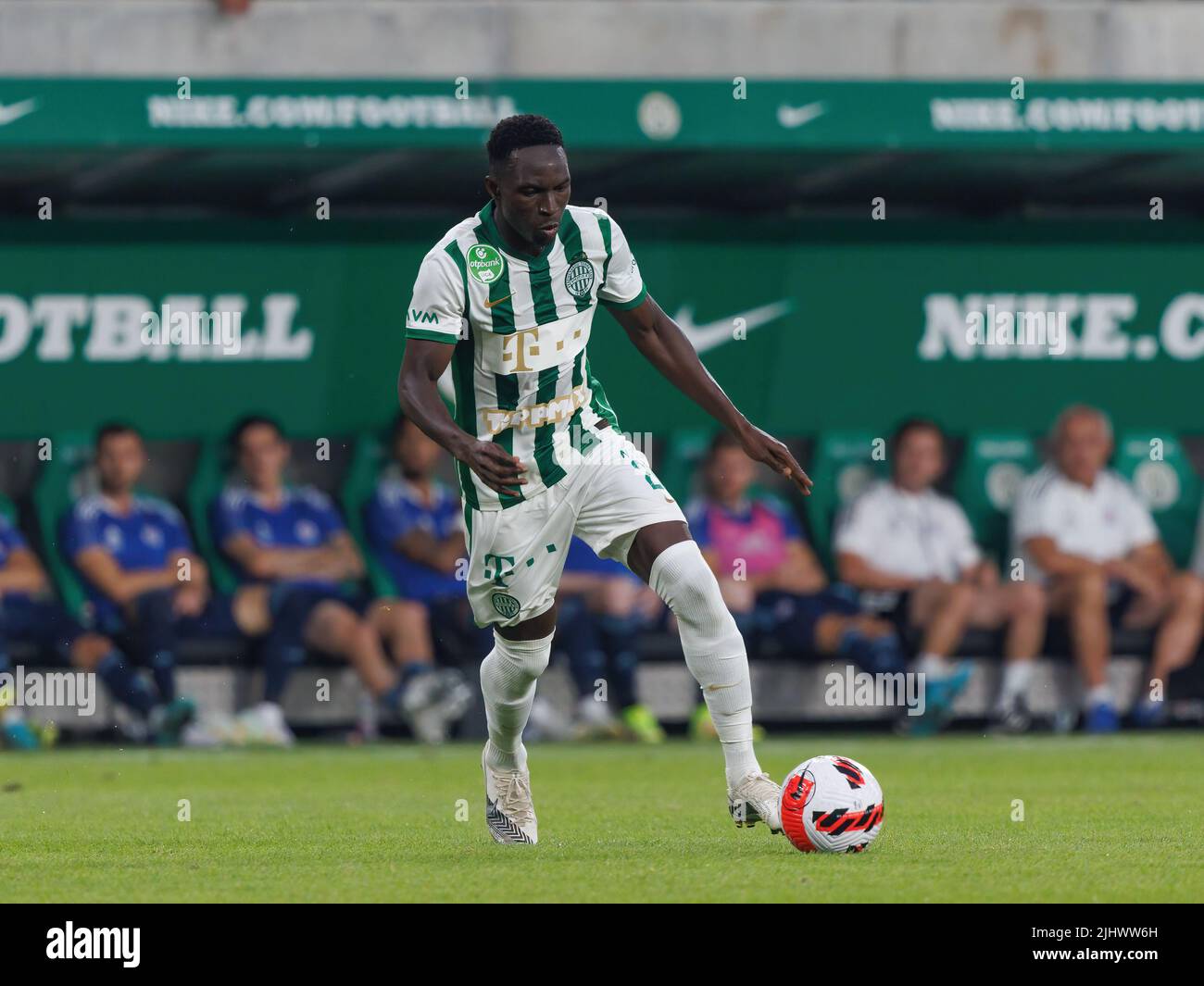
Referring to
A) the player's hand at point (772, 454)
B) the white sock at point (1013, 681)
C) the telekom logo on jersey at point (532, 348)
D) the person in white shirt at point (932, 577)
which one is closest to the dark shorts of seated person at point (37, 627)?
the person in white shirt at point (932, 577)

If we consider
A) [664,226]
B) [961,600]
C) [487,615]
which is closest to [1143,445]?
[961,600]

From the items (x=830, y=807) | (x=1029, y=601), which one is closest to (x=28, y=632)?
(x=1029, y=601)

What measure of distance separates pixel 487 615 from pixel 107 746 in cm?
613

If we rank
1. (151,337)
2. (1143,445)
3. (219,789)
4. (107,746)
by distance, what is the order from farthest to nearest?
1. (1143,445)
2. (151,337)
3. (107,746)
4. (219,789)

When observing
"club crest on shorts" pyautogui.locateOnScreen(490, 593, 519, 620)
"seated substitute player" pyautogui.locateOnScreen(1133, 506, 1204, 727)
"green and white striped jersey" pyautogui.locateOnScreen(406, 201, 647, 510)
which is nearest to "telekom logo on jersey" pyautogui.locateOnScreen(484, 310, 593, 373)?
"green and white striped jersey" pyautogui.locateOnScreen(406, 201, 647, 510)

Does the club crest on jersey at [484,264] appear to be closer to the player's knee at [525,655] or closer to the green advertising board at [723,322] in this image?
the player's knee at [525,655]

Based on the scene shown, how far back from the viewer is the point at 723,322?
13.9 meters

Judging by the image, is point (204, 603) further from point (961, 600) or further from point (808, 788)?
point (808, 788)

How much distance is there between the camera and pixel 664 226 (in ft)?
45.6

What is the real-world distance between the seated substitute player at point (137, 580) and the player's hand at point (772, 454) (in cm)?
632

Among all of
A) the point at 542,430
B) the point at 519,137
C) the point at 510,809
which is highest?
the point at 519,137

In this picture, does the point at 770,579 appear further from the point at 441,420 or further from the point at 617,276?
the point at 441,420

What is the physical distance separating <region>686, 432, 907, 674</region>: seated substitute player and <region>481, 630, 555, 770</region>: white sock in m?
6.03

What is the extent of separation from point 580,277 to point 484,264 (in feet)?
1.07
